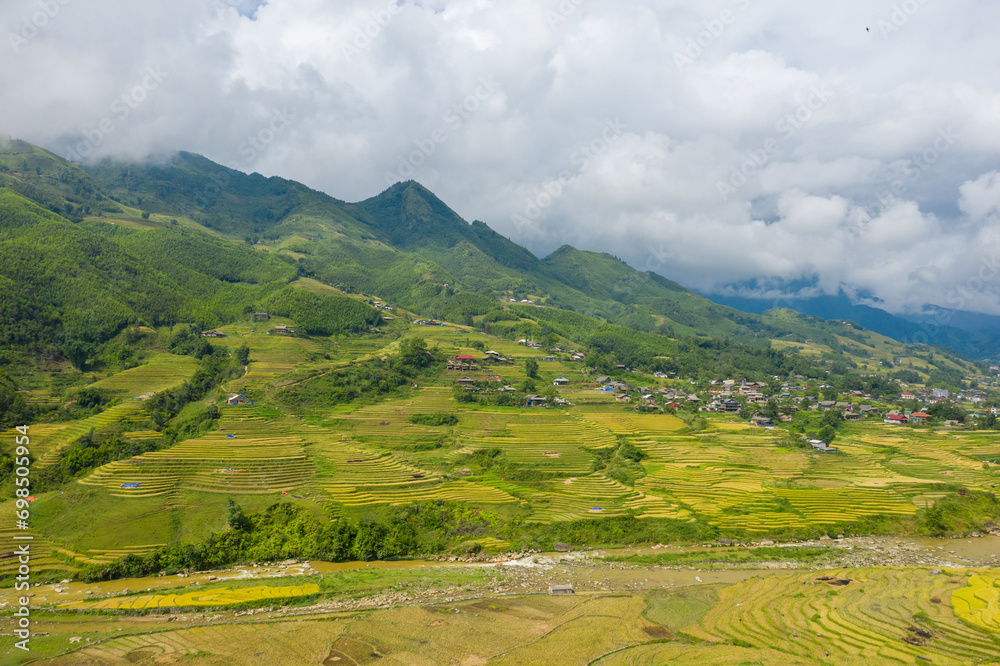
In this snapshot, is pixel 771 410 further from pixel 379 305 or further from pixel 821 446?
pixel 379 305

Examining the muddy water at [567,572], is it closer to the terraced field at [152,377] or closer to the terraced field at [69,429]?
the terraced field at [69,429]

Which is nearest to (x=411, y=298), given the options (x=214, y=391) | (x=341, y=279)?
(x=341, y=279)

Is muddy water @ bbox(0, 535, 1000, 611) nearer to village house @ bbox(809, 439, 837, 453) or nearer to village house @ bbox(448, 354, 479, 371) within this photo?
village house @ bbox(809, 439, 837, 453)

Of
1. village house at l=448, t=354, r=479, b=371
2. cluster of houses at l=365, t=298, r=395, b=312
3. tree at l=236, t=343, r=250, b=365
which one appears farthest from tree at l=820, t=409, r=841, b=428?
cluster of houses at l=365, t=298, r=395, b=312

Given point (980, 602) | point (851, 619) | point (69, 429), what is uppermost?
point (69, 429)

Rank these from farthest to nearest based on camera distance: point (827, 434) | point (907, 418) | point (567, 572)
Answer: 1. point (907, 418)
2. point (827, 434)
3. point (567, 572)

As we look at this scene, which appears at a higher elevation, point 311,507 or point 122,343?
point 122,343

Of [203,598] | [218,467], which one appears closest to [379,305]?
[218,467]

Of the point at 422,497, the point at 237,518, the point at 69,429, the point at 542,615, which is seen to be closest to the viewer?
the point at 542,615

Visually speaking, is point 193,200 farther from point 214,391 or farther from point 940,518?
point 940,518

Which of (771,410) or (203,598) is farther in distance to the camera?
(771,410)

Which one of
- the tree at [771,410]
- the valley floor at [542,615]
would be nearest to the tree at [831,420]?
the tree at [771,410]
